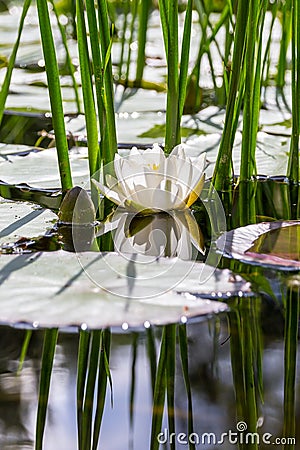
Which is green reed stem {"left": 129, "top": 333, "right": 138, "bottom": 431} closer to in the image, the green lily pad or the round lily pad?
the green lily pad

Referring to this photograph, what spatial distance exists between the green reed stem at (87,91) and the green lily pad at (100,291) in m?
0.22

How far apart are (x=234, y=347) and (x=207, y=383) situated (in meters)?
0.06

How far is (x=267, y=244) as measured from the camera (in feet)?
2.94

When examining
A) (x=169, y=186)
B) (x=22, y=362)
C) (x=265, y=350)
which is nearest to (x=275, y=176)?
(x=169, y=186)

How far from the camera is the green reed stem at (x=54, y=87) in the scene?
0.93m

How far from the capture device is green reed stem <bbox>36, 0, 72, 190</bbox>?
929 mm

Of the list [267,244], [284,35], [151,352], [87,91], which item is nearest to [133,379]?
[151,352]

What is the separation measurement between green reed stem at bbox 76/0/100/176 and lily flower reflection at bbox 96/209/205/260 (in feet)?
0.30

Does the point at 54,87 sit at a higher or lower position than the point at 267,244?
higher
